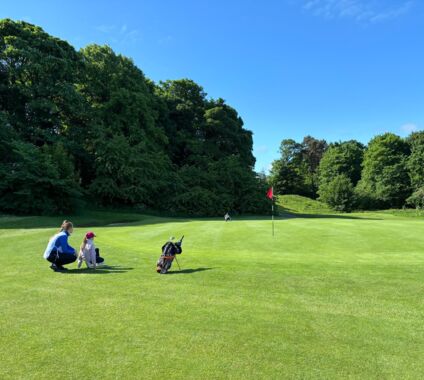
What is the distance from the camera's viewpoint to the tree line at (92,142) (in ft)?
111

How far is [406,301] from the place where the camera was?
7258 millimetres

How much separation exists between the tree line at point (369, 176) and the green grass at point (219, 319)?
2424 inches

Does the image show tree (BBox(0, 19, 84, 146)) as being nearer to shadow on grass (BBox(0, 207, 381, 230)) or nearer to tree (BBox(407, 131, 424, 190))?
shadow on grass (BBox(0, 207, 381, 230))

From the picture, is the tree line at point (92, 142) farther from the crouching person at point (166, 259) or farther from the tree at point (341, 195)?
the crouching person at point (166, 259)

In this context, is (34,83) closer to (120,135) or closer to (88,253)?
(120,135)

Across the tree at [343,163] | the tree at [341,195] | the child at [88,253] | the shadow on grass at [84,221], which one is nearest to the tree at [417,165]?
the tree at [341,195]

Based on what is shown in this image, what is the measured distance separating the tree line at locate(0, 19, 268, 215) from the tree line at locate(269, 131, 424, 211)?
28166 millimetres

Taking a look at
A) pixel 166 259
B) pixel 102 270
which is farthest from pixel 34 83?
pixel 166 259

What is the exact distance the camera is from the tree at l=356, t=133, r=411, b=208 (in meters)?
70.1

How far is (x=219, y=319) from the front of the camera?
20.7ft

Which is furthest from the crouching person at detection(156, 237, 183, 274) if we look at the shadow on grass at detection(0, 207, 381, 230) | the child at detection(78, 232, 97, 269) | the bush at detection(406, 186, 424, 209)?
the bush at detection(406, 186, 424, 209)

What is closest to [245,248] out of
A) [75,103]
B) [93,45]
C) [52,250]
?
[52,250]

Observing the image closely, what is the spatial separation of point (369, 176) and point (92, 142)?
5965 centimetres

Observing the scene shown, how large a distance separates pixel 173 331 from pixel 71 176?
32.6 m
